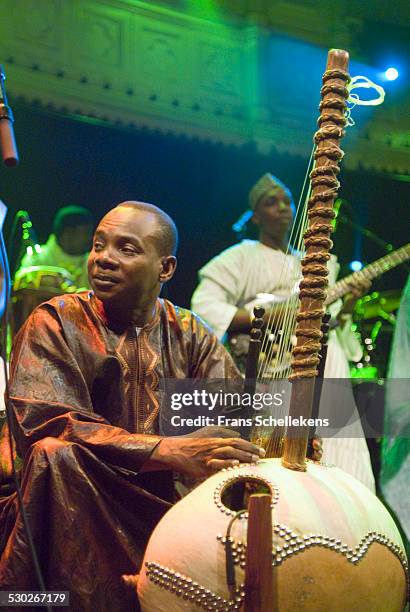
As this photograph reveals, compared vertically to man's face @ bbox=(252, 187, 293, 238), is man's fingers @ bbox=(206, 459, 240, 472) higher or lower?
lower

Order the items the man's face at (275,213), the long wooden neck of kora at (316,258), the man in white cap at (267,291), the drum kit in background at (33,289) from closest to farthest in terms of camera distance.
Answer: the long wooden neck of kora at (316,258), the man in white cap at (267,291), the drum kit in background at (33,289), the man's face at (275,213)

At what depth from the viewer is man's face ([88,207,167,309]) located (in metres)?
3.05

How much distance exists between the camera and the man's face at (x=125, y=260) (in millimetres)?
3047

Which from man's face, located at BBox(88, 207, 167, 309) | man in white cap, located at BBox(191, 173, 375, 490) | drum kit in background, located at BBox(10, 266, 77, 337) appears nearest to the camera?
man's face, located at BBox(88, 207, 167, 309)

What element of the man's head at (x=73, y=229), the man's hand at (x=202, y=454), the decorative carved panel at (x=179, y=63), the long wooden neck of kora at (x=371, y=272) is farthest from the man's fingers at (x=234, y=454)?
the decorative carved panel at (x=179, y=63)

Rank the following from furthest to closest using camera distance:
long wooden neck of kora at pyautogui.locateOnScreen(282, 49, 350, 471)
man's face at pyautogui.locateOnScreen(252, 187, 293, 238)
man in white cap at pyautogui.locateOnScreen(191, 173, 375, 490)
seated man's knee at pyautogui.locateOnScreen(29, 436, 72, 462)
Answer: man's face at pyautogui.locateOnScreen(252, 187, 293, 238) → man in white cap at pyautogui.locateOnScreen(191, 173, 375, 490) → seated man's knee at pyautogui.locateOnScreen(29, 436, 72, 462) → long wooden neck of kora at pyautogui.locateOnScreen(282, 49, 350, 471)

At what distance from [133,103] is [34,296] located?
115 inches

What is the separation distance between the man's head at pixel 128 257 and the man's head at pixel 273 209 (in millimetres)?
2717

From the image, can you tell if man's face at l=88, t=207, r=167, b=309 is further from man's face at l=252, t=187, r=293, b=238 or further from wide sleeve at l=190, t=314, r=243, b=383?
man's face at l=252, t=187, r=293, b=238

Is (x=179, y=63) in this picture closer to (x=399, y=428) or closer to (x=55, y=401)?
(x=399, y=428)

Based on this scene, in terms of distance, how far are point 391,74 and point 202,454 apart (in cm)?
486

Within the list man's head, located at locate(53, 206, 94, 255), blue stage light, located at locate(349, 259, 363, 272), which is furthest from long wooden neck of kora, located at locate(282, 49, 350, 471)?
man's head, located at locate(53, 206, 94, 255)

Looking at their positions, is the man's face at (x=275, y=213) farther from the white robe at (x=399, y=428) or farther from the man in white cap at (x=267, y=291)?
the white robe at (x=399, y=428)

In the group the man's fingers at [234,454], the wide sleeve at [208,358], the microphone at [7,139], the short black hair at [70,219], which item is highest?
the short black hair at [70,219]
